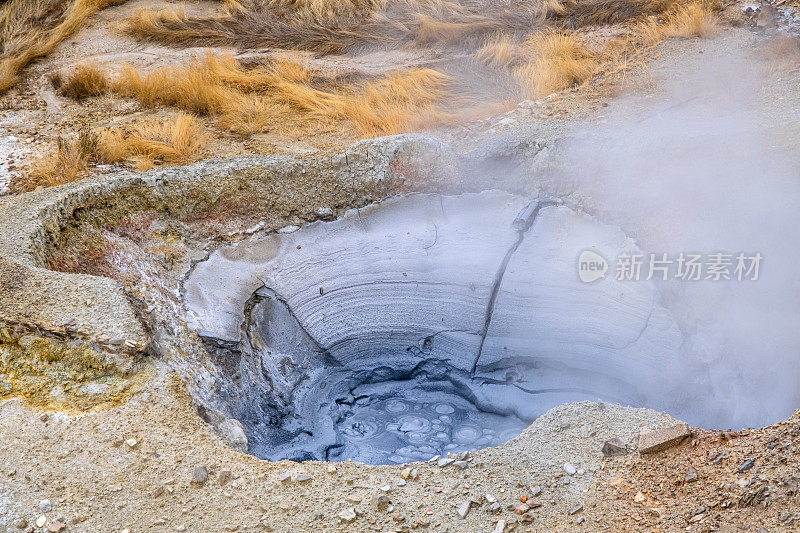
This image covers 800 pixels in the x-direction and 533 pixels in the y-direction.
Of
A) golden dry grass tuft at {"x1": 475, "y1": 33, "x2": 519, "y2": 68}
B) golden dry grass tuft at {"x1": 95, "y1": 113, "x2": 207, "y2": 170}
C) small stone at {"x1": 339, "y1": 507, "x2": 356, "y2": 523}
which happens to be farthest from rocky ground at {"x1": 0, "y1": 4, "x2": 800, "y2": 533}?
golden dry grass tuft at {"x1": 475, "y1": 33, "x2": 519, "y2": 68}

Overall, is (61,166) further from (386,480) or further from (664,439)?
(664,439)

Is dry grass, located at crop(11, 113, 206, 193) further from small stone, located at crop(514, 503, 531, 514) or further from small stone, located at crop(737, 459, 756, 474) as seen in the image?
small stone, located at crop(737, 459, 756, 474)

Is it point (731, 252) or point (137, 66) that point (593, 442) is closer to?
point (731, 252)

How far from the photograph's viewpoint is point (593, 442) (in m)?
2.71

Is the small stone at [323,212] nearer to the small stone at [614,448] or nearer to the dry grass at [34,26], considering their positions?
the small stone at [614,448]

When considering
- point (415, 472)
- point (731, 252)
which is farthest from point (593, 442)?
point (731, 252)

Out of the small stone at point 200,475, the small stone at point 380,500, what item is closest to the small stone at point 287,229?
the small stone at point 200,475

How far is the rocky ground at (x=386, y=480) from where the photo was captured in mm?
2361

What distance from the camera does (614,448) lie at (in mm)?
2637

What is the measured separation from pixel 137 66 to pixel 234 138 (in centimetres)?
231

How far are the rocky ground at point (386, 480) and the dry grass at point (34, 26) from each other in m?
5.68

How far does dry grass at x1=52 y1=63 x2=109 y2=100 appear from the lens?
691 cm

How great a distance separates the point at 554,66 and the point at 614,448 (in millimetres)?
4202

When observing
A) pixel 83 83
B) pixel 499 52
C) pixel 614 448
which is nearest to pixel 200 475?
pixel 614 448
